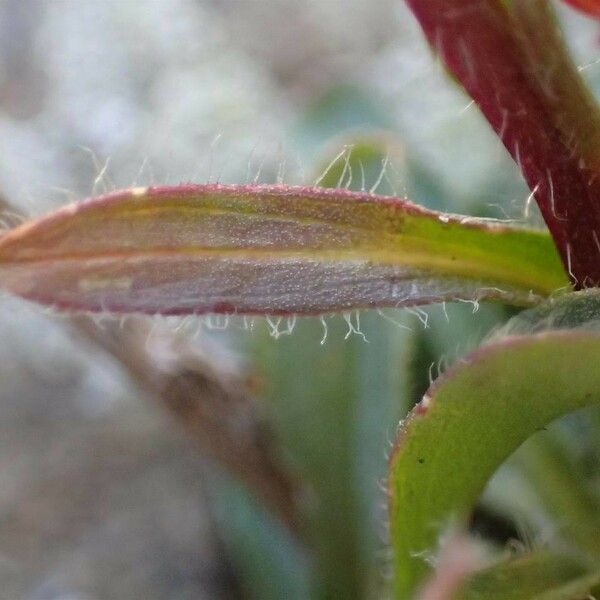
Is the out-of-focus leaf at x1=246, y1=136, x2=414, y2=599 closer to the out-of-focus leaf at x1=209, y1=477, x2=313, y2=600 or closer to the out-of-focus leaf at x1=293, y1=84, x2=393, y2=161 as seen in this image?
the out-of-focus leaf at x1=209, y1=477, x2=313, y2=600

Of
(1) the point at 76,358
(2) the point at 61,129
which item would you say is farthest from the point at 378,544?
(2) the point at 61,129

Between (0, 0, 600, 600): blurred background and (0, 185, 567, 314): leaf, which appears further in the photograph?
(0, 0, 600, 600): blurred background

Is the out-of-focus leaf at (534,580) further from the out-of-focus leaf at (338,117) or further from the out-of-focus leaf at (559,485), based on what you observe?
the out-of-focus leaf at (338,117)

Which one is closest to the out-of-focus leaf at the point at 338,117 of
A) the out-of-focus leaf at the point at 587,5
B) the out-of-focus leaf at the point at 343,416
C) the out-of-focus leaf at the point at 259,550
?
the out-of-focus leaf at the point at 343,416

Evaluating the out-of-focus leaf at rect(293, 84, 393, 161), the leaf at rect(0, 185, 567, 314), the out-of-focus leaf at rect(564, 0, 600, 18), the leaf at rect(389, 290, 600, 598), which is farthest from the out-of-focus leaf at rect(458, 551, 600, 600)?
the out-of-focus leaf at rect(293, 84, 393, 161)

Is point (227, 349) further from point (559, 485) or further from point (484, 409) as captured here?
point (484, 409)

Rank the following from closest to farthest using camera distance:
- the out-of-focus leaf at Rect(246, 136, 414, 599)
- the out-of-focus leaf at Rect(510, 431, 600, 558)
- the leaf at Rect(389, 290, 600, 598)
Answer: the leaf at Rect(389, 290, 600, 598), the out-of-focus leaf at Rect(510, 431, 600, 558), the out-of-focus leaf at Rect(246, 136, 414, 599)
